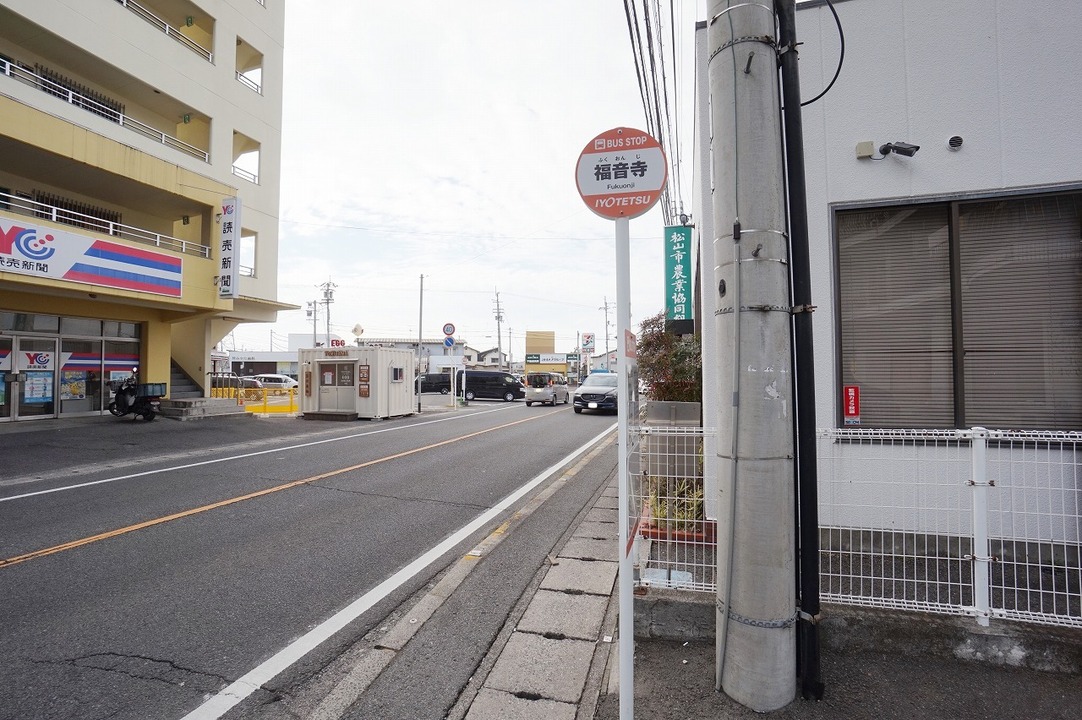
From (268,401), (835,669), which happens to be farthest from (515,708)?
(268,401)

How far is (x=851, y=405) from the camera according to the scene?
15.2 ft

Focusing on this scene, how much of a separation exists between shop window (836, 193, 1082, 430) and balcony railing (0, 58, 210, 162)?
18347 mm

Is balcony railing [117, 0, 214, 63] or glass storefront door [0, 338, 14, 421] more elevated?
balcony railing [117, 0, 214, 63]

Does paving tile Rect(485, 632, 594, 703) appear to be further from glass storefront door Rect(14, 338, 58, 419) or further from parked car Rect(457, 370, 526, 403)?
parked car Rect(457, 370, 526, 403)

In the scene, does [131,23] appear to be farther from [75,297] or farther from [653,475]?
[653,475]

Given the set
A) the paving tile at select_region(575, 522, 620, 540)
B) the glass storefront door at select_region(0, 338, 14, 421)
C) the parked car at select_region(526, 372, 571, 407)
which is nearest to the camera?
the paving tile at select_region(575, 522, 620, 540)

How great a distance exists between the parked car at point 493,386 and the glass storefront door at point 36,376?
20335 mm

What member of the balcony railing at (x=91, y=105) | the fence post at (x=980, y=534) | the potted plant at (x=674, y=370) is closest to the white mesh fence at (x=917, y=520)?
the fence post at (x=980, y=534)

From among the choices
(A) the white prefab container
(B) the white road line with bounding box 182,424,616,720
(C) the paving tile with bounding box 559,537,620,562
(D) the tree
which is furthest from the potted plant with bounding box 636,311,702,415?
(A) the white prefab container

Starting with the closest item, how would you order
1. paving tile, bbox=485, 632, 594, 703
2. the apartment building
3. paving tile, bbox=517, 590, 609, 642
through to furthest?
paving tile, bbox=485, 632, 594, 703, paving tile, bbox=517, 590, 609, 642, the apartment building

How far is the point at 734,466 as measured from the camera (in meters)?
2.73

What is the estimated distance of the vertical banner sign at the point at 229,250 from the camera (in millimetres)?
17219

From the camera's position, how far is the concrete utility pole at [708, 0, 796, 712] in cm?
267

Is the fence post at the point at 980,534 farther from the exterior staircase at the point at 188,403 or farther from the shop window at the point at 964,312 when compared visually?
the exterior staircase at the point at 188,403
